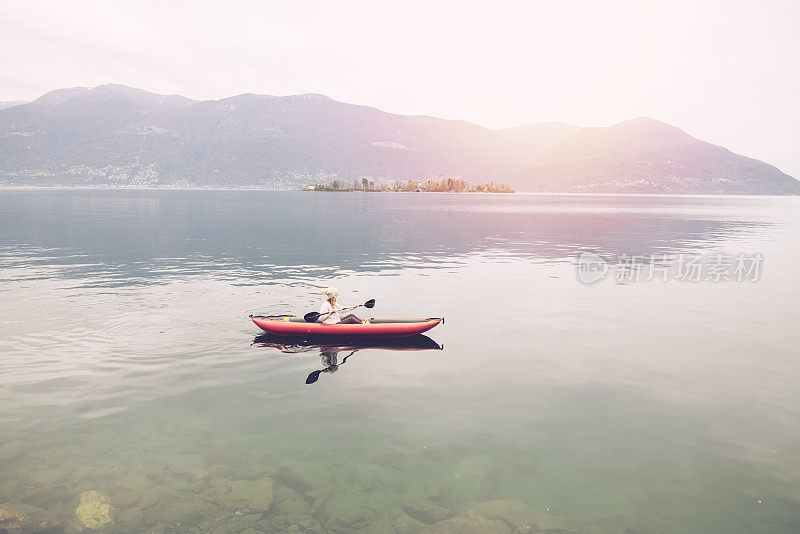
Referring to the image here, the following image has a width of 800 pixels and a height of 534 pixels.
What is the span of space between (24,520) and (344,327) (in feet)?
38.3

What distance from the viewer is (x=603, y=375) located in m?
16.7

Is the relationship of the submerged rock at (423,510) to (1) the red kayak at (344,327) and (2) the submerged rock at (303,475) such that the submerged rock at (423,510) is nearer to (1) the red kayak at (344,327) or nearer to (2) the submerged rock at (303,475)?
(2) the submerged rock at (303,475)

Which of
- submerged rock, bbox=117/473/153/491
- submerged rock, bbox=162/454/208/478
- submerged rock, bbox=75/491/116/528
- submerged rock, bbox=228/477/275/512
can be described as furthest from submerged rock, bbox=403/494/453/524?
submerged rock, bbox=75/491/116/528

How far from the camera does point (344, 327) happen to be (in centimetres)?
1919

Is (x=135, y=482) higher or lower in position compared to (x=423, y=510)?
lower

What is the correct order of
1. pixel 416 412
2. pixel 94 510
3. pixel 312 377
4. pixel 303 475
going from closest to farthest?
pixel 94 510 < pixel 303 475 < pixel 416 412 < pixel 312 377

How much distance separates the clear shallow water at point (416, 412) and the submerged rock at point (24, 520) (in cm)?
25

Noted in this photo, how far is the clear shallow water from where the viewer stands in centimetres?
956

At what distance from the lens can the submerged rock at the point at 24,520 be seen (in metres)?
8.65

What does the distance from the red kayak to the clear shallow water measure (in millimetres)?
890

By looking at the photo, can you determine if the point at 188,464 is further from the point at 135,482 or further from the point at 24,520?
the point at 24,520

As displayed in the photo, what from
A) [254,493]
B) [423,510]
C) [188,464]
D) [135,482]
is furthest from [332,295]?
[423,510]

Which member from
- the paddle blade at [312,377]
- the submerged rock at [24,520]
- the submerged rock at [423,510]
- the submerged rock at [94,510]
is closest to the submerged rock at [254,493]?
the submerged rock at [94,510]

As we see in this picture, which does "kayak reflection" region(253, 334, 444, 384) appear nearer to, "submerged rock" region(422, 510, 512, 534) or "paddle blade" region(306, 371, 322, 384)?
"paddle blade" region(306, 371, 322, 384)
